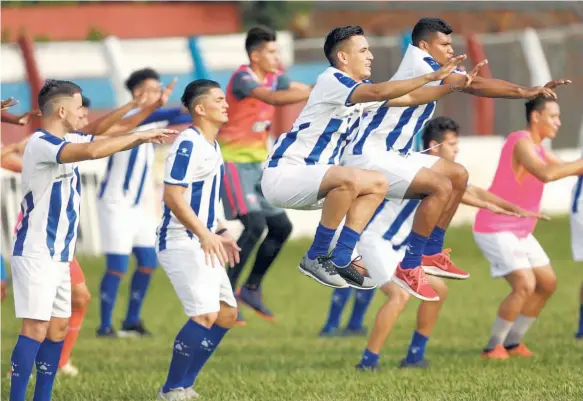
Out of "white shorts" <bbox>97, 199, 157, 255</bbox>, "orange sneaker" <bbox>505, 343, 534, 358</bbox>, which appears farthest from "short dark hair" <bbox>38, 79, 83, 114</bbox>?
"white shorts" <bbox>97, 199, 157, 255</bbox>

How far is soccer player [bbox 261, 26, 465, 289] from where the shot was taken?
29.9 ft

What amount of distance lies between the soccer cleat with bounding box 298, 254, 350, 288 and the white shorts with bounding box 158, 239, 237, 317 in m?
0.66

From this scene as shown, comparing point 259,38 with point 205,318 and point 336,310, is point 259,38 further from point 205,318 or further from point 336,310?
point 205,318

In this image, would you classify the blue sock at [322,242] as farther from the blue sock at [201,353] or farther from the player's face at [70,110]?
the player's face at [70,110]

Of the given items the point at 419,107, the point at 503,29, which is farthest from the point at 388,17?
the point at 419,107

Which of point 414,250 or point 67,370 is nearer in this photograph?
point 414,250

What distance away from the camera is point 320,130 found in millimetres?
9227

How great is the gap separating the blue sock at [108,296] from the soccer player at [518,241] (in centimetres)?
394

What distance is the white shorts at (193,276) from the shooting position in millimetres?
9375

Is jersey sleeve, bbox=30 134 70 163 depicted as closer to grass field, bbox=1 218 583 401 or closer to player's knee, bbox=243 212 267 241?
grass field, bbox=1 218 583 401

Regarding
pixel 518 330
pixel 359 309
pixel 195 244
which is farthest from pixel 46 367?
pixel 359 309

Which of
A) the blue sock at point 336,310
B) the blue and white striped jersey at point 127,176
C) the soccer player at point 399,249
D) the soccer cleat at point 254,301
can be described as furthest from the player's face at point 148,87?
the soccer player at point 399,249

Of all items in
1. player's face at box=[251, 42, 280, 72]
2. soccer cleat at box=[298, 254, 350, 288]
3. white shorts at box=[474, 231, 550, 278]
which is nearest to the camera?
soccer cleat at box=[298, 254, 350, 288]

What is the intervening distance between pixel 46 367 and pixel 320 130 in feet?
7.81
